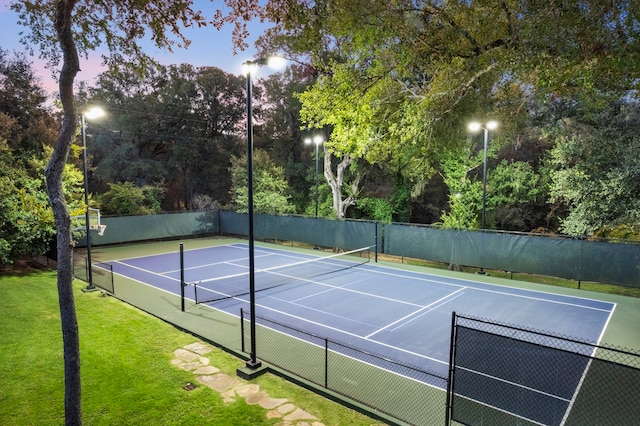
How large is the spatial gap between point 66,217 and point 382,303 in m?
9.74

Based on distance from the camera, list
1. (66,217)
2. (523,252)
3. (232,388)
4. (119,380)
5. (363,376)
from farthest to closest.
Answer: (523,252) → (363,376) → (119,380) → (232,388) → (66,217)

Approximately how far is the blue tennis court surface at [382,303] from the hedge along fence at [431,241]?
5.32 ft

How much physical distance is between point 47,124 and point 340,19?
17731 mm

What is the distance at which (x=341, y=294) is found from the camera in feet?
46.3

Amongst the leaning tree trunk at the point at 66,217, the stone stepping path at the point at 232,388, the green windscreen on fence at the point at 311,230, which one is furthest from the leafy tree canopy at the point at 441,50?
the green windscreen on fence at the point at 311,230

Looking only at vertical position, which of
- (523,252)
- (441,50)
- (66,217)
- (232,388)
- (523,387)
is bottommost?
(232,388)

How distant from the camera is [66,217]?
5.60 metres

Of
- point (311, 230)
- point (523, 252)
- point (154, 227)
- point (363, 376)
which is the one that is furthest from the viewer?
point (154, 227)

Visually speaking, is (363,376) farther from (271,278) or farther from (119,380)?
(271,278)

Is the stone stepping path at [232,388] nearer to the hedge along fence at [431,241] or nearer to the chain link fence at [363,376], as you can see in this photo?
the chain link fence at [363,376]

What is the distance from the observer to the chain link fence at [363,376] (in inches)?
267

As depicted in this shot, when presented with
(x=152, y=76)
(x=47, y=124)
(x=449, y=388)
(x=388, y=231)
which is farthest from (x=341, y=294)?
(x=152, y=76)

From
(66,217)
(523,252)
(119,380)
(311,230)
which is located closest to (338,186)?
(311,230)

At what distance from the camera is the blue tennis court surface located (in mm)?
10320
